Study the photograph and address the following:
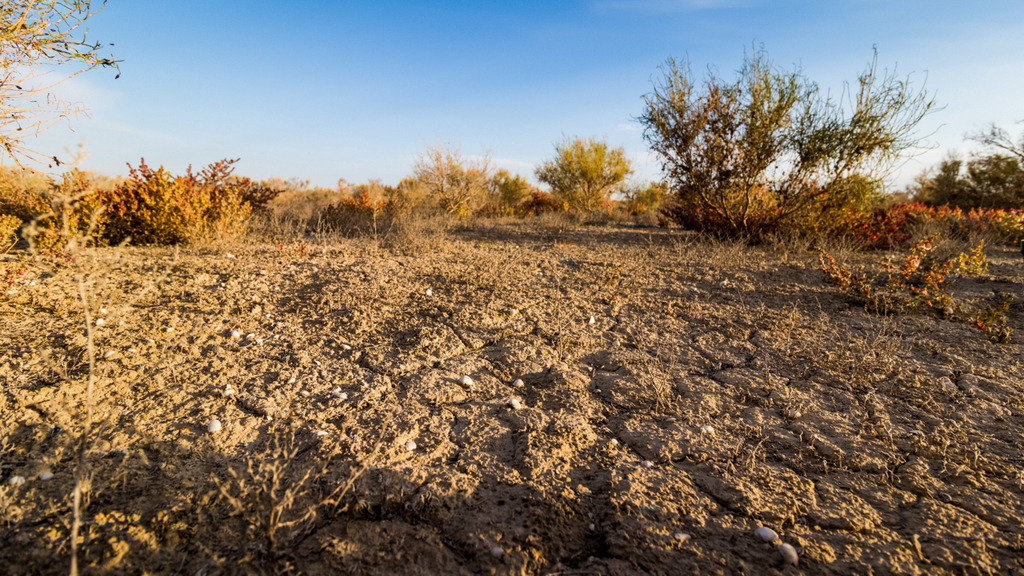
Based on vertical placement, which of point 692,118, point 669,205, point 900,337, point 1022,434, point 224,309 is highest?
Answer: point 692,118

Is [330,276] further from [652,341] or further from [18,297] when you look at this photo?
[652,341]

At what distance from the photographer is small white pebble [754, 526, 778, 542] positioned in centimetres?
183

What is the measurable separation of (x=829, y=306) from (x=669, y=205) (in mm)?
6474

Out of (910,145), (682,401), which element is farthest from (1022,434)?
(910,145)

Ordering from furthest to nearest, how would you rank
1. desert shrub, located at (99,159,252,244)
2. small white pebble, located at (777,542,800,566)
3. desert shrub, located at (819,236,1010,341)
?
1. desert shrub, located at (99,159,252,244)
2. desert shrub, located at (819,236,1010,341)
3. small white pebble, located at (777,542,800,566)

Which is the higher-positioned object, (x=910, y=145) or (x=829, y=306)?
(x=910, y=145)

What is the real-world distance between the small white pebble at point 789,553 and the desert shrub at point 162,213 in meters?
7.08

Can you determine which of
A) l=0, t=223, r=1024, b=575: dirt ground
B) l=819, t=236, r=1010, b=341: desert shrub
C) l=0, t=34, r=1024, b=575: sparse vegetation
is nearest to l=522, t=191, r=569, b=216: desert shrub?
l=0, t=34, r=1024, b=575: sparse vegetation

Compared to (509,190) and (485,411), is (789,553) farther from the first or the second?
(509,190)

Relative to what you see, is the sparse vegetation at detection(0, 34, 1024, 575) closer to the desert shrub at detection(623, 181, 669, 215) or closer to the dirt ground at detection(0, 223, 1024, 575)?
the dirt ground at detection(0, 223, 1024, 575)

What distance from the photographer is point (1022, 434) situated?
8.29 ft

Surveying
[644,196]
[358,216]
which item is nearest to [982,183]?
[644,196]

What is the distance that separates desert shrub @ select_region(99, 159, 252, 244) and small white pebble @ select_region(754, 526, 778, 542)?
22.9 ft

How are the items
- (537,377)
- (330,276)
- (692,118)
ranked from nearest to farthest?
1. (537,377)
2. (330,276)
3. (692,118)
